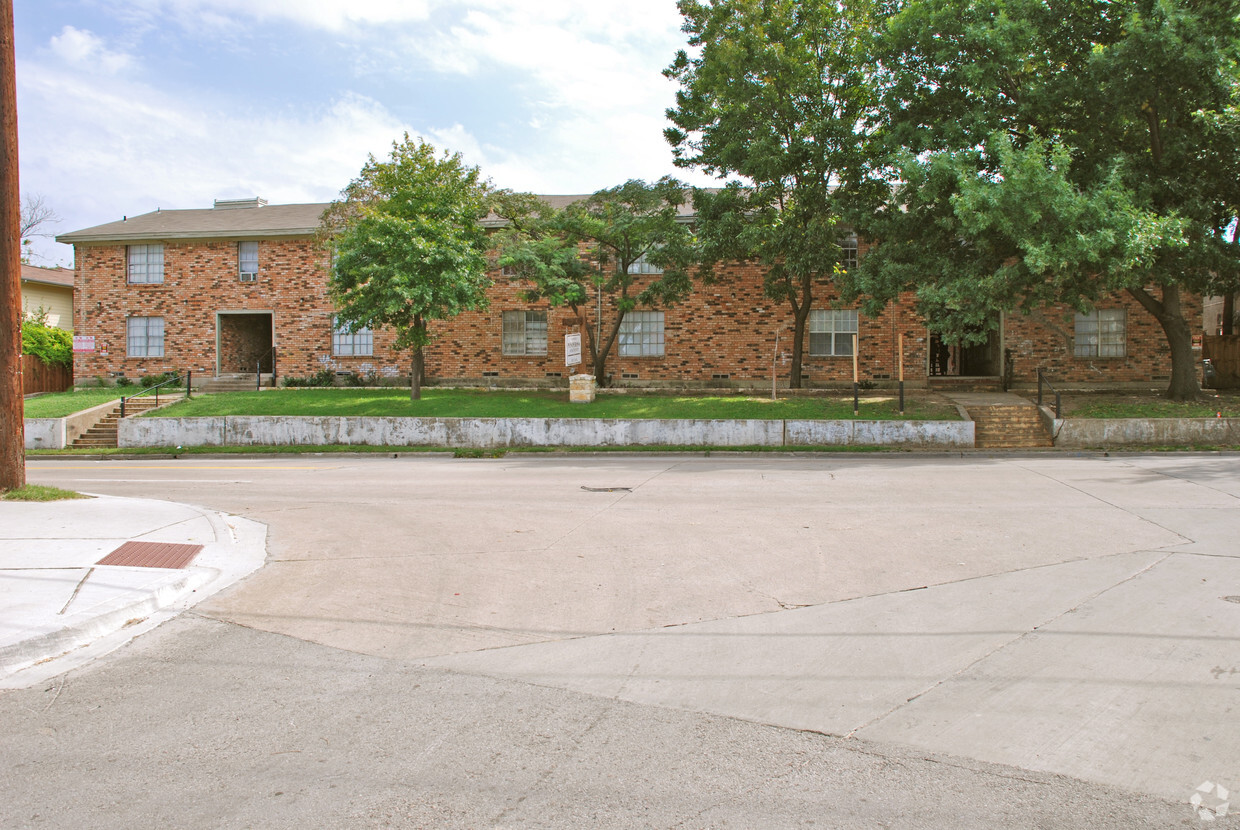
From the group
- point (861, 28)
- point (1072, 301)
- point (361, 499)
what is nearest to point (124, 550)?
point (361, 499)

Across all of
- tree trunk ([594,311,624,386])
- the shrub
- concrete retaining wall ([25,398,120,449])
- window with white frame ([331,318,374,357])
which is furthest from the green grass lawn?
the shrub

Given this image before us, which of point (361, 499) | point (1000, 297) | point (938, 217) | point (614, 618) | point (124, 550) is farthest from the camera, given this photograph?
point (938, 217)

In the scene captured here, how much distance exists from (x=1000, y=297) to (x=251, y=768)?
1911 cm

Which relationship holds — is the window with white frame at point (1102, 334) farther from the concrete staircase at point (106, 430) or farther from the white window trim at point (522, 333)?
the concrete staircase at point (106, 430)

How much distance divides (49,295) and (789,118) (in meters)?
40.0

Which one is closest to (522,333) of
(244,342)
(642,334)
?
(642,334)

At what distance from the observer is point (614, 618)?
590cm

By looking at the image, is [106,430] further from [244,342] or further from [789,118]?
[789,118]

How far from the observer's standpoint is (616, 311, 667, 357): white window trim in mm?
29875

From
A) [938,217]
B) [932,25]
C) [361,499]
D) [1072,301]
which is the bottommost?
[361,499]

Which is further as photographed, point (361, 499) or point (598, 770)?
point (361, 499)

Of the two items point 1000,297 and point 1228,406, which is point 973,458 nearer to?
point 1000,297

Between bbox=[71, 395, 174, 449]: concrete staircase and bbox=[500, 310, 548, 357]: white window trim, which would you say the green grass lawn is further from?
bbox=[500, 310, 548, 357]: white window trim

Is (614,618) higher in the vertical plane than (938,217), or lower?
lower
